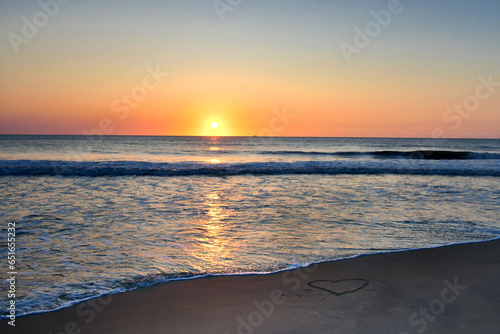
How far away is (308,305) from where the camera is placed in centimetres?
388

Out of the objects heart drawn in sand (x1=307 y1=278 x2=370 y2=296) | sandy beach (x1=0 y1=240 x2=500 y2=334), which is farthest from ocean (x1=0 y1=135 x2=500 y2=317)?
heart drawn in sand (x1=307 y1=278 x2=370 y2=296)

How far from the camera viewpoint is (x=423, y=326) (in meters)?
3.47

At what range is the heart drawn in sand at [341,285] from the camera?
4305 millimetres

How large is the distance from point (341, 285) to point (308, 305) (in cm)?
79

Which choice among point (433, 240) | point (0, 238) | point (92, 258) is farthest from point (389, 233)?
point (0, 238)

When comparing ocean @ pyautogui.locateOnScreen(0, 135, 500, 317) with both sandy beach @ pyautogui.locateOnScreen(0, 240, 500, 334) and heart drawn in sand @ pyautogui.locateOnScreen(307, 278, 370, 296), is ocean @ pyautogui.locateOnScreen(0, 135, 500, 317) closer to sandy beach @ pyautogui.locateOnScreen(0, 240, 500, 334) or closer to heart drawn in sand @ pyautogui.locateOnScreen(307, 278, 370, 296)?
sandy beach @ pyautogui.locateOnScreen(0, 240, 500, 334)

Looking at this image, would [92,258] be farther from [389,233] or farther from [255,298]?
[389,233]

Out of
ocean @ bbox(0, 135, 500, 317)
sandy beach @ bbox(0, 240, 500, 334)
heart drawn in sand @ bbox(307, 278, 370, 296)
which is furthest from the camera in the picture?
ocean @ bbox(0, 135, 500, 317)

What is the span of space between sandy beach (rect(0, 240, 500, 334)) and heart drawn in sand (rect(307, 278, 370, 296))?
13 mm

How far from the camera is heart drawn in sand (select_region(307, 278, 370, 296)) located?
430 cm

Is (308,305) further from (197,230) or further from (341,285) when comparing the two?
(197,230)

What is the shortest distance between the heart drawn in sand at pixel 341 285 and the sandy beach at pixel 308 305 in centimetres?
1

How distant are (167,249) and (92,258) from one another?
1154mm

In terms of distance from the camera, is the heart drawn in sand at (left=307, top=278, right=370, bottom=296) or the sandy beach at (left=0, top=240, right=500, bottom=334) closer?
the sandy beach at (left=0, top=240, right=500, bottom=334)
